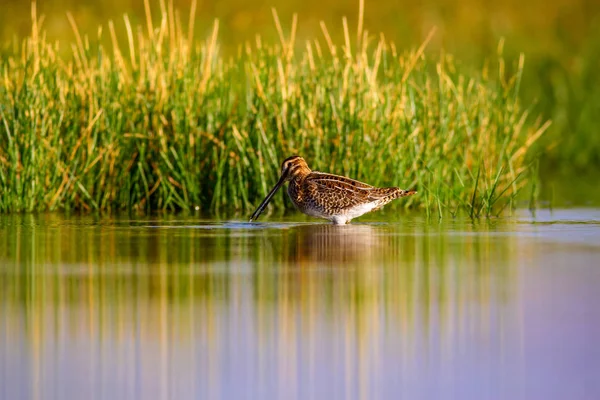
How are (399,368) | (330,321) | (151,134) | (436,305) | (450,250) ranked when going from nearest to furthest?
(399,368), (330,321), (436,305), (450,250), (151,134)

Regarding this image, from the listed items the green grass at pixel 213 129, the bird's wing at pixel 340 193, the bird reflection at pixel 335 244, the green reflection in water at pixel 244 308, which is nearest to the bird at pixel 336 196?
the bird's wing at pixel 340 193

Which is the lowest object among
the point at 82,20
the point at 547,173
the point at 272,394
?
the point at 272,394

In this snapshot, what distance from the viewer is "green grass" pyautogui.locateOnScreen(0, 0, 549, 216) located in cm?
1445

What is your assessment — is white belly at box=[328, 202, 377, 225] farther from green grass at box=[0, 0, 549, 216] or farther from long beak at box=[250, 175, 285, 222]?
green grass at box=[0, 0, 549, 216]

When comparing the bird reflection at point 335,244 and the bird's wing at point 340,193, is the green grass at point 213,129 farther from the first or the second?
the bird reflection at point 335,244

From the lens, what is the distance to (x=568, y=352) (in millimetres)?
6914

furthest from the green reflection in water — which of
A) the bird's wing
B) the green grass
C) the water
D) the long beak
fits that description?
the green grass

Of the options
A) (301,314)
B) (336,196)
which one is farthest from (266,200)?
(301,314)

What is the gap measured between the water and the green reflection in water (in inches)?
0.6

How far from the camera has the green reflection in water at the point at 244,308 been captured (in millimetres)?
6480

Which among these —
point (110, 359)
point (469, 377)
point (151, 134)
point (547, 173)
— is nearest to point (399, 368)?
point (469, 377)

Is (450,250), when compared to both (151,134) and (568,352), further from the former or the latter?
(151,134)

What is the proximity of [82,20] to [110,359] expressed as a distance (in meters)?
22.9

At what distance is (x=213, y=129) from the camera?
1502 cm
